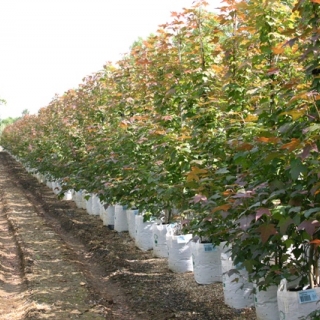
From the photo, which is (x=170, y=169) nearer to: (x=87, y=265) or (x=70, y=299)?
(x=70, y=299)

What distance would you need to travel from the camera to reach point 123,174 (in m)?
7.52

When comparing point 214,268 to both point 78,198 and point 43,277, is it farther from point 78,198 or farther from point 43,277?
point 78,198

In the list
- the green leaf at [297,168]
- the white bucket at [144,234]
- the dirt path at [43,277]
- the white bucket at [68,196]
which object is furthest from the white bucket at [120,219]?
the green leaf at [297,168]

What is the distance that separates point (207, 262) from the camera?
524 centimetres

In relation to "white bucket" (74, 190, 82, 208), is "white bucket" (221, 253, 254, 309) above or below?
below

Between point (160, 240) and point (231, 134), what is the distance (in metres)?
2.87

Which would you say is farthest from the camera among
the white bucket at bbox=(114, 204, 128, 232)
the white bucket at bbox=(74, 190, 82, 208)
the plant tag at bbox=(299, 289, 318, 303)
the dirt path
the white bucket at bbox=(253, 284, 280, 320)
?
the white bucket at bbox=(74, 190, 82, 208)

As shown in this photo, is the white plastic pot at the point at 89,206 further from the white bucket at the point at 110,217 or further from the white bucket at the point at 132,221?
the white bucket at the point at 132,221

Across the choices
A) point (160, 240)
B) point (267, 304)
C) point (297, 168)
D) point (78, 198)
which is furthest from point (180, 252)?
point (78, 198)

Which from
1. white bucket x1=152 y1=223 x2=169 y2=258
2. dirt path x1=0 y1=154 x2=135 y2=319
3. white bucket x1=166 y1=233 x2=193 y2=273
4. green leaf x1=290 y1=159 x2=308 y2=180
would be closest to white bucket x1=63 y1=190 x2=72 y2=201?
dirt path x1=0 y1=154 x2=135 y2=319

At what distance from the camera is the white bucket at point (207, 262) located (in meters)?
5.24

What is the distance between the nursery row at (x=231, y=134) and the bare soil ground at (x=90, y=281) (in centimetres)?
69

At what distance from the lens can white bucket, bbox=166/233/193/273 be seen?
5852 millimetres

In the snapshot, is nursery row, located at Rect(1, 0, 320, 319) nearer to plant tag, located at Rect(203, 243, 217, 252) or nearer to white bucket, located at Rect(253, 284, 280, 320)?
plant tag, located at Rect(203, 243, 217, 252)
